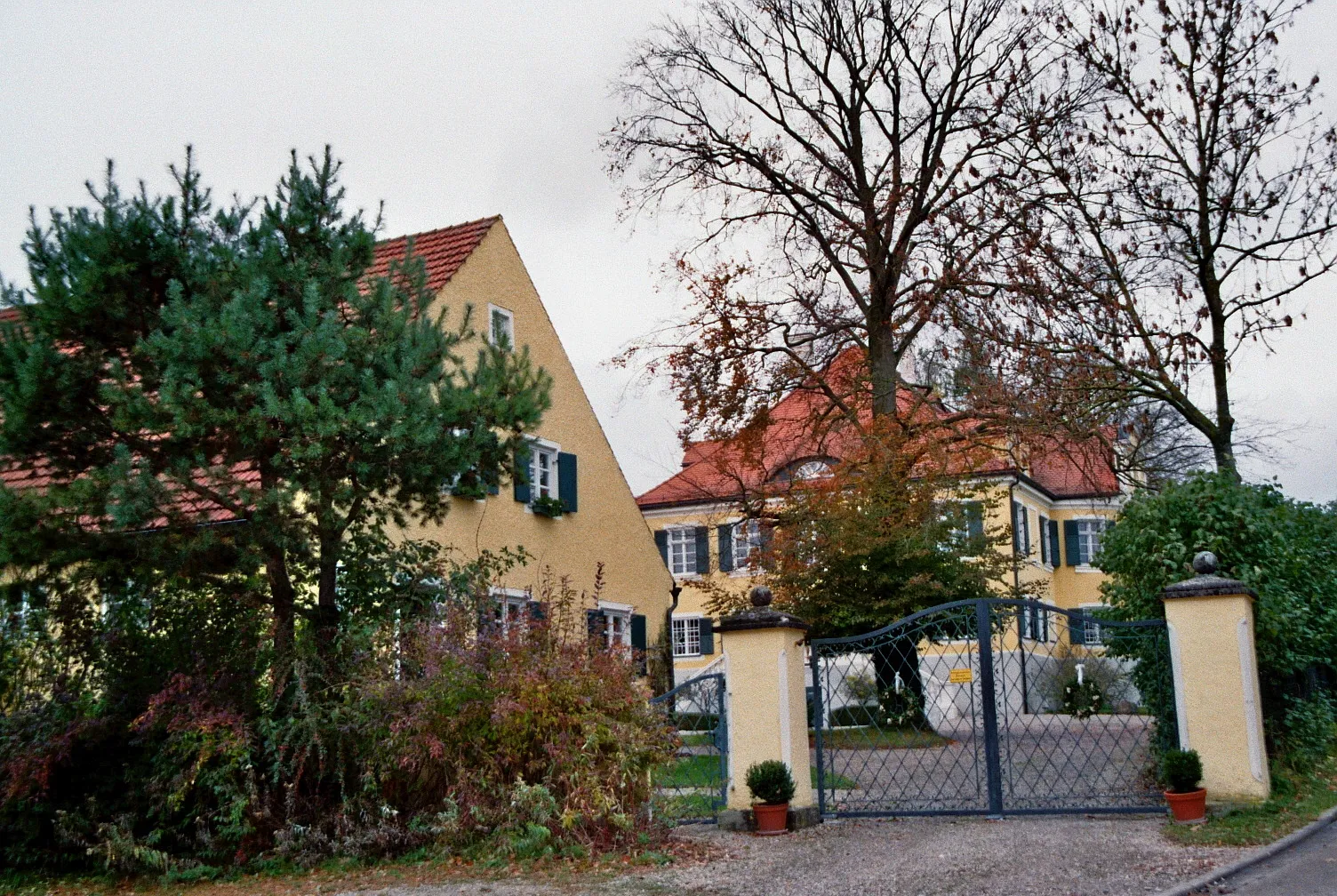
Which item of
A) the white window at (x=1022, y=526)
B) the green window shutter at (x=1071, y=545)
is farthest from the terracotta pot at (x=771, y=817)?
the green window shutter at (x=1071, y=545)

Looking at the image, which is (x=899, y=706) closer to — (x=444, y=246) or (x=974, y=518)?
(x=974, y=518)

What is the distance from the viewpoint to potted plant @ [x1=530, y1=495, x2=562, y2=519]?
69.9 ft

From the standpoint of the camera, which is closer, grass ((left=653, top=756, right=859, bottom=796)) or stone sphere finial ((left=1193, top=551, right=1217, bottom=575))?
stone sphere finial ((left=1193, top=551, right=1217, bottom=575))

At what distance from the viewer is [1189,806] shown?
1005 cm

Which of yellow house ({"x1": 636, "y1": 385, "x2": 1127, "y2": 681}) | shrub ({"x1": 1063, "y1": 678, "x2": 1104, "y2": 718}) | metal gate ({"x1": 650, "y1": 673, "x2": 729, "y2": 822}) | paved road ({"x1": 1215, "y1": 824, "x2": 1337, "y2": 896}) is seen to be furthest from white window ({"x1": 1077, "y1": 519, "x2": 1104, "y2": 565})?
paved road ({"x1": 1215, "y1": 824, "x2": 1337, "y2": 896})

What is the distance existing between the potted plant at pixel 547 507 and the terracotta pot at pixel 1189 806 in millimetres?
12882

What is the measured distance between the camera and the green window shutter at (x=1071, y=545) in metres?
40.2

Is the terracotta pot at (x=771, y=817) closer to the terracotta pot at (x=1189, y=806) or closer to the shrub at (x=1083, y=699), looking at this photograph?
the terracotta pot at (x=1189, y=806)

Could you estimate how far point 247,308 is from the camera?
10.9 metres

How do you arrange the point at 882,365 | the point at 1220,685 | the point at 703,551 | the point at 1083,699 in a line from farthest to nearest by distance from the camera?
the point at 703,551, the point at 882,365, the point at 1083,699, the point at 1220,685

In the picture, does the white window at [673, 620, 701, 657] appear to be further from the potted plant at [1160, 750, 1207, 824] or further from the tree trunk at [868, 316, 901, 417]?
the potted plant at [1160, 750, 1207, 824]

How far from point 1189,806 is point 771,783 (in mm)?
3334

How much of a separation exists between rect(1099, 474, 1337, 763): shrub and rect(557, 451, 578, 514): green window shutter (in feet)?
36.0

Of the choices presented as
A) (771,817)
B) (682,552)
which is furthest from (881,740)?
(682,552)
